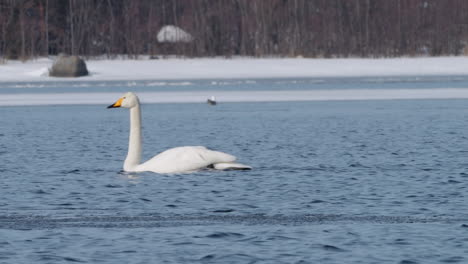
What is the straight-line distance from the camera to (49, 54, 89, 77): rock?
3881 cm

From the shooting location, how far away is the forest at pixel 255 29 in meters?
47.0

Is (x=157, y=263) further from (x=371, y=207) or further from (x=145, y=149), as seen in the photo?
(x=145, y=149)

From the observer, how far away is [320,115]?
22000 mm

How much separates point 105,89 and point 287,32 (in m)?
17.6

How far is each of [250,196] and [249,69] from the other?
95.9ft

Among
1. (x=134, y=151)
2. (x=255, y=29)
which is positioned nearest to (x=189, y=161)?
(x=134, y=151)

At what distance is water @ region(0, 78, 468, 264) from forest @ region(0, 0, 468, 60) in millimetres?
26939

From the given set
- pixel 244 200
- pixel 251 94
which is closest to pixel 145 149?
pixel 244 200

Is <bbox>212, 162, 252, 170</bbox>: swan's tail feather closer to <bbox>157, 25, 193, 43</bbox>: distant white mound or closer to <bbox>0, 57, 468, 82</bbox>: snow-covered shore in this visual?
<bbox>0, 57, 468, 82</bbox>: snow-covered shore

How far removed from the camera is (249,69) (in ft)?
130

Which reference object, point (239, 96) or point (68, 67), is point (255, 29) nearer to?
point (68, 67)

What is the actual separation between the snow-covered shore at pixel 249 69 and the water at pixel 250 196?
17.8 m

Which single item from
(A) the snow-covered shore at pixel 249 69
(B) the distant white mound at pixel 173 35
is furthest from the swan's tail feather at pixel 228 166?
(B) the distant white mound at pixel 173 35

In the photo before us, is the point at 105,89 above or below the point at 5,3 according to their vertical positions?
below
